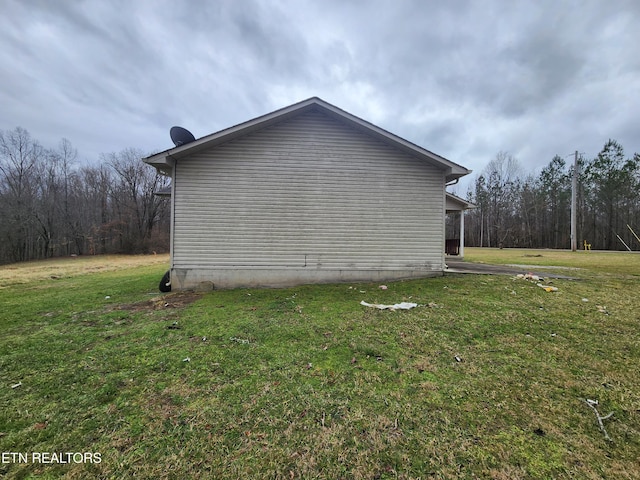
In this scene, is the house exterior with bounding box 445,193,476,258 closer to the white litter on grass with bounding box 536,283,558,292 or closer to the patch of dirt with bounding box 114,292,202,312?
the white litter on grass with bounding box 536,283,558,292

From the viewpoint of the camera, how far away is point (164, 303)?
6105mm

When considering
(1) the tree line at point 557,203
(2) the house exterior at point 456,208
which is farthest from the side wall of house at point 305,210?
(1) the tree line at point 557,203

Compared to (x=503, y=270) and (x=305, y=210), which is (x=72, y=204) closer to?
(x=305, y=210)

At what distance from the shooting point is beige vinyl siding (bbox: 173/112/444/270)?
7289 mm

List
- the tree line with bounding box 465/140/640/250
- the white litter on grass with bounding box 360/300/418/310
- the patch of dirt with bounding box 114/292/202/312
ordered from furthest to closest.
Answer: the tree line with bounding box 465/140/640/250 → the patch of dirt with bounding box 114/292/202/312 → the white litter on grass with bounding box 360/300/418/310

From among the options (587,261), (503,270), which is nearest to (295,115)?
(503,270)

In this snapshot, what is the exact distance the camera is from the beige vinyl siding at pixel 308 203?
7.29 m

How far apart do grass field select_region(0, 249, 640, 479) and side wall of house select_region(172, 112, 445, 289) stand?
8.02ft

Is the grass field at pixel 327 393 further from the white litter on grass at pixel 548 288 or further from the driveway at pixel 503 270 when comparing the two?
the driveway at pixel 503 270

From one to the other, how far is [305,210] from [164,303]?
14.3 ft

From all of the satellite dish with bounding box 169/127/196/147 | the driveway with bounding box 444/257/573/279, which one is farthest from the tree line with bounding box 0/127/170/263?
the driveway with bounding box 444/257/573/279

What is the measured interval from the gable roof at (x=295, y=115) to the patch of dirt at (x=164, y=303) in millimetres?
3641

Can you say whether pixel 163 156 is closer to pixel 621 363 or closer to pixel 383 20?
pixel 621 363

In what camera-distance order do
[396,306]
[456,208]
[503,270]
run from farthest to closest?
[456,208] < [503,270] < [396,306]
